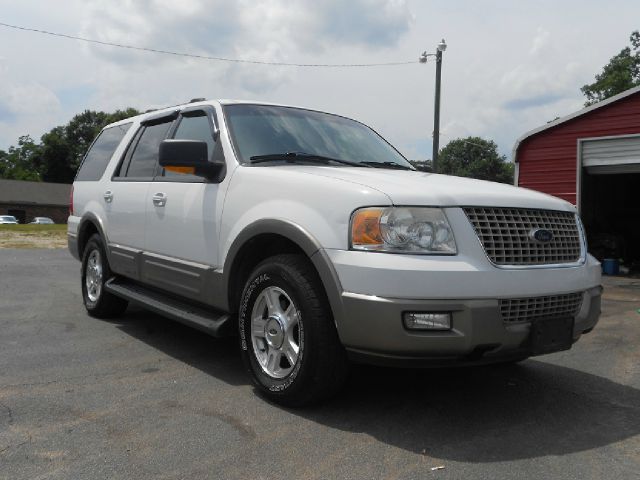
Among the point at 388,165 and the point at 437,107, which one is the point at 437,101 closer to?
the point at 437,107

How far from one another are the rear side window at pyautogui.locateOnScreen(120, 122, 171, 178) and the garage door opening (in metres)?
11.5

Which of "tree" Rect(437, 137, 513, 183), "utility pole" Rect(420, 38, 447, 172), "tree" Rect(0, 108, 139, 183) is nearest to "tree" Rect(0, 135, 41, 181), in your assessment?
"tree" Rect(0, 108, 139, 183)

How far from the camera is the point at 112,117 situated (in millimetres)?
71438

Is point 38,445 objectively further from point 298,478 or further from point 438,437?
point 438,437

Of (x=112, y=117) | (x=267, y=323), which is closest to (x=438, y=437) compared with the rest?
(x=267, y=323)

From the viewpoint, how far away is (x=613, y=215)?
56.5 feet

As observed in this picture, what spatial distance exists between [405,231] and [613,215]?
1633 cm

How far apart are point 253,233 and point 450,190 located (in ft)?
3.85

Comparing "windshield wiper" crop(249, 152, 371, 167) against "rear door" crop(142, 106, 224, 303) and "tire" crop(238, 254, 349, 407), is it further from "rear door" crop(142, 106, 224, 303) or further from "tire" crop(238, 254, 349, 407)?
"tire" crop(238, 254, 349, 407)

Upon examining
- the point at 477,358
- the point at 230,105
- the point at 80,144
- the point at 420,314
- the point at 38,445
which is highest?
the point at 80,144

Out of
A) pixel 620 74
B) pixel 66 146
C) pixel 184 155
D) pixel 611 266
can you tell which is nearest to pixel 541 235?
pixel 184 155

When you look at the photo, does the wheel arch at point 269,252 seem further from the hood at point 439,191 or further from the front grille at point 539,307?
the front grille at point 539,307

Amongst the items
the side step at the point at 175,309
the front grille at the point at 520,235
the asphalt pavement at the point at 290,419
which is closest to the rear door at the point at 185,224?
the side step at the point at 175,309

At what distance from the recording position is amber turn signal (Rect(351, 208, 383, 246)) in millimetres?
3010
